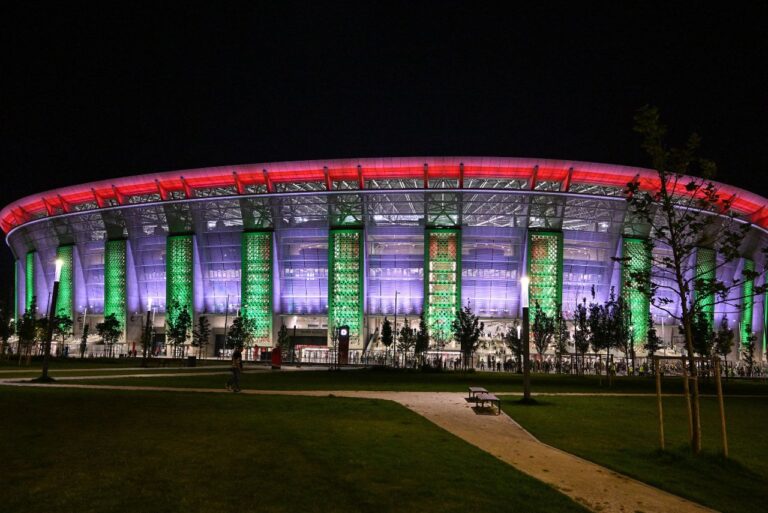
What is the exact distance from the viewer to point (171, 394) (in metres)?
19.8

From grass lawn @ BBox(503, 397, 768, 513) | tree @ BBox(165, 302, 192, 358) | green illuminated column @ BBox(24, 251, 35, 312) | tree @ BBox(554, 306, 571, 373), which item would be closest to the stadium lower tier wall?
tree @ BBox(165, 302, 192, 358)

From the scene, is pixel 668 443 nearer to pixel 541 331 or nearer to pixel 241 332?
pixel 541 331

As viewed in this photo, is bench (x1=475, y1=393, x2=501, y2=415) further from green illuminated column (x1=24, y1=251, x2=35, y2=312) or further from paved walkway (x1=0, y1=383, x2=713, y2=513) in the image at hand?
green illuminated column (x1=24, y1=251, x2=35, y2=312)

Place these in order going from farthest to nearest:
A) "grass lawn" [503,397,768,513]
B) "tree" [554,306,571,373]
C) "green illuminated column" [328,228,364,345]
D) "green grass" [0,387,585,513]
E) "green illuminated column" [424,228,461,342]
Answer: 1. "green illuminated column" [328,228,364,345]
2. "green illuminated column" [424,228,461,342]
3. "tree" [554,306,571,373]
4. "grass lawn" [503,397,768,513]
5. "green grass" [0,387,585,513]

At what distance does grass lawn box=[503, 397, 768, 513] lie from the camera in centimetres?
938

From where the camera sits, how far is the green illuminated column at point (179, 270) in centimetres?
6919

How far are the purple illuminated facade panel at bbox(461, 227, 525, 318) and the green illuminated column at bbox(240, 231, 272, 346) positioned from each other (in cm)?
2211

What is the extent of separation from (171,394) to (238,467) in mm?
12427

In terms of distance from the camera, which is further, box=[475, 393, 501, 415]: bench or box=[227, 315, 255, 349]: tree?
box=[227, 315, 255, 349]: tree

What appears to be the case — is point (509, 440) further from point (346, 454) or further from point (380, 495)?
point (380, 495)

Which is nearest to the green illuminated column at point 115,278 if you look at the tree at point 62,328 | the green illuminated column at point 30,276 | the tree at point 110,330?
the tree at point 110,330

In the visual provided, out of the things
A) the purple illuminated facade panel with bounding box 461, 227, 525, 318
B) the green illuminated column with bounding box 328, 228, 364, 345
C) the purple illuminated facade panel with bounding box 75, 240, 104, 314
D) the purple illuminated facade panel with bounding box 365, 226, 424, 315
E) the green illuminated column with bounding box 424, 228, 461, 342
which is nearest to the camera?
the green illuminated column with bounding box 424, 228, 461, 342

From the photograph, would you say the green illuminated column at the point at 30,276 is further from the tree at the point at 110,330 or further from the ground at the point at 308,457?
the ground at the point at 308,457

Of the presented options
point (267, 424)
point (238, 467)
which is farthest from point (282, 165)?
point (238, 467)
